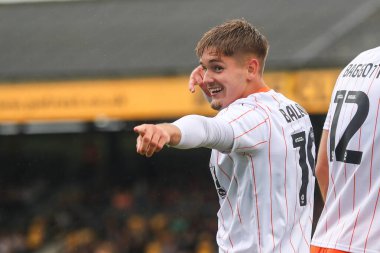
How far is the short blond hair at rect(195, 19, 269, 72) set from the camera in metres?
3.99

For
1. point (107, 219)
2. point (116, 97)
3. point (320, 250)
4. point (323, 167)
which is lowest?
point (107, 219)

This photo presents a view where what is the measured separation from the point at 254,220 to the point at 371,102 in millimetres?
663

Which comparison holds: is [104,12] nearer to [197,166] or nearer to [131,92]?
[131,92]

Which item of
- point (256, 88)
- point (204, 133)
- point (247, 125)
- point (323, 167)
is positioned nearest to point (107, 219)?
point (323, 167)

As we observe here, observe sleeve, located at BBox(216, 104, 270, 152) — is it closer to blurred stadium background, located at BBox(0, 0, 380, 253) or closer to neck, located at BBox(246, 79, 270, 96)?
neck, located at BBox(246, 79, 270, 96)

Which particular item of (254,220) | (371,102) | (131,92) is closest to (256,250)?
(254,220)

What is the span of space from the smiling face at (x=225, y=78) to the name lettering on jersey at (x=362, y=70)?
43 cm

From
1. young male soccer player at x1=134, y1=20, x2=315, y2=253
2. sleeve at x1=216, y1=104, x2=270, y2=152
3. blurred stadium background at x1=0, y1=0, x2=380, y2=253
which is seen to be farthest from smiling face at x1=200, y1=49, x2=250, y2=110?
blurred stadium background at x1=0, y1=0, x2=380, y2=253

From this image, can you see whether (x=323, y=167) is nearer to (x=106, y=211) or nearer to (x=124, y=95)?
(x=124, y=95)

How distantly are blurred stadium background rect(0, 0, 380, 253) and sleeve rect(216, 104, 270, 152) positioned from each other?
8.08 meters

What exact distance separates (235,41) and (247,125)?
0.47 m

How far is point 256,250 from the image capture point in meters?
3.87

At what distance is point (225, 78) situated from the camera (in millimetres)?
3963

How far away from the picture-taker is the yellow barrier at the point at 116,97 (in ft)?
40.2
